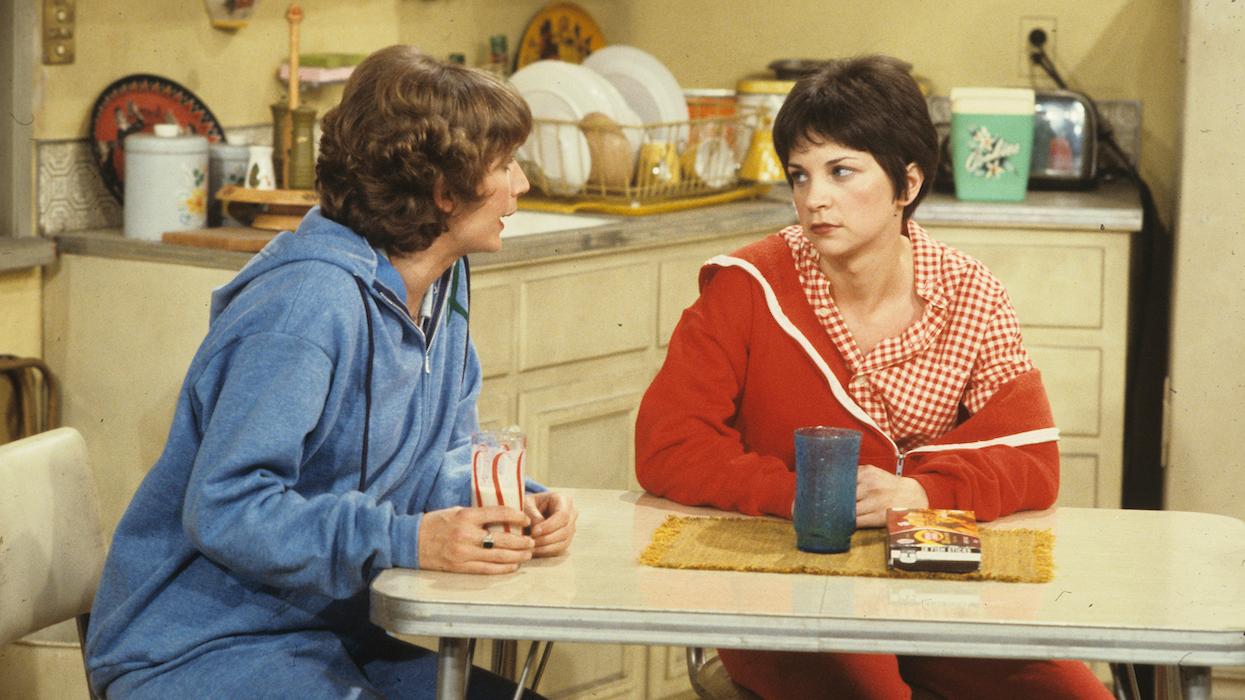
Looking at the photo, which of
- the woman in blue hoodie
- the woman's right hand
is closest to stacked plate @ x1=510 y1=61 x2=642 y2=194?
the woman in blue hoodie

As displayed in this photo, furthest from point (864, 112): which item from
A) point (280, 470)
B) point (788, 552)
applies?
point (280, 470)

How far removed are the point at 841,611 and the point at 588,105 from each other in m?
2.03

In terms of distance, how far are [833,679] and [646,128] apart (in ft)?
5.27

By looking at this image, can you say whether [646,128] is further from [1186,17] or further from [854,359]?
[854,359]

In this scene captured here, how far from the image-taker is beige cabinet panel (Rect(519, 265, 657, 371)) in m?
2.95

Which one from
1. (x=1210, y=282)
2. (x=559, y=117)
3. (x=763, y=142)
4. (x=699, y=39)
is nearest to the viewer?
(x=1210, y=282)

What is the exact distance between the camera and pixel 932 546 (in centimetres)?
168

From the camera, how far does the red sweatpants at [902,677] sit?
6.33 ft

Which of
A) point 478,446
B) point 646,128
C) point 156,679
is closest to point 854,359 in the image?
point 478,446

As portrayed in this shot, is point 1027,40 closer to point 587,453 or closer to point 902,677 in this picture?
point 587,453

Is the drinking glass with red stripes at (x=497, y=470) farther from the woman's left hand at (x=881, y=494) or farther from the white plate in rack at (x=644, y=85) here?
the white plate in rack at (x=644, y=85)

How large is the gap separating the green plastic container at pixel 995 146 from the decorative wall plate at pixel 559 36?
1.02 meters

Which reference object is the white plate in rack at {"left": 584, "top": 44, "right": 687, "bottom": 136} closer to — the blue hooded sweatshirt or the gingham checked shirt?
the gingham checked shirt

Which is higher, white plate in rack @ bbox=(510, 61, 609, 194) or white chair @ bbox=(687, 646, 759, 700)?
white plate in rack @ bbox=(510, 61, 609, 194)
